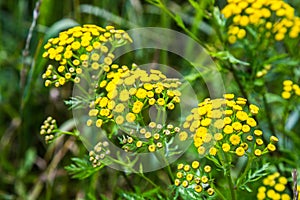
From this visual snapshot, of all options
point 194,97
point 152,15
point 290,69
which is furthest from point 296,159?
point 152,15

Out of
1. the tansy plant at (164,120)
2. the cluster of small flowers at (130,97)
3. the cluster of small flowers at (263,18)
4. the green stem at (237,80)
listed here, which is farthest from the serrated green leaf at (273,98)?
the cluster of small flowers at (130,97)

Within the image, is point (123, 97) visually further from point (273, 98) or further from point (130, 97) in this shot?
point (273, 98)

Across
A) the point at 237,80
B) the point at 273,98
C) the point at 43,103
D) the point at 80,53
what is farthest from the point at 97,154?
the point at 43,103

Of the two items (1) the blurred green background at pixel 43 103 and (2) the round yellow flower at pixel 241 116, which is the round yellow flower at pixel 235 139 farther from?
(1) the blurred green background at pixel 43 103

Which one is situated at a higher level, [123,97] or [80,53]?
[80,53]

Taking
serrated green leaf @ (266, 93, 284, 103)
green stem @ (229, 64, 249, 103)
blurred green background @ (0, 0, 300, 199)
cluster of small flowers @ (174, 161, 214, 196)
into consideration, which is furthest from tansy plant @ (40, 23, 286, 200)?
blurred green background @ (0, 0, 300, 199)
